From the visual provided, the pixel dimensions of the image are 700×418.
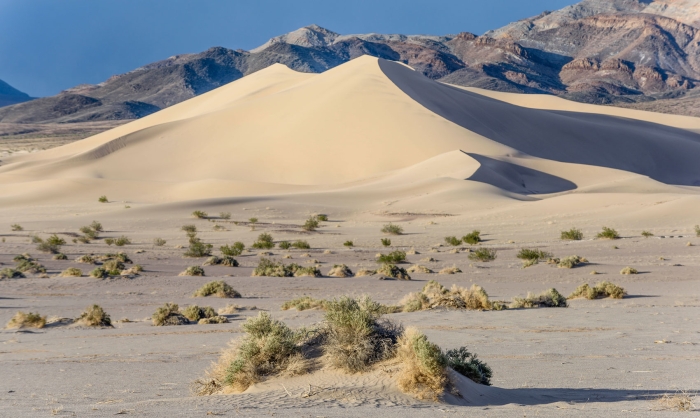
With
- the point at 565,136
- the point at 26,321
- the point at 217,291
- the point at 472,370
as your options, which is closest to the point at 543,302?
the point at 217,291

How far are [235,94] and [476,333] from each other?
88.0 meters

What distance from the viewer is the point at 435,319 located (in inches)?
509

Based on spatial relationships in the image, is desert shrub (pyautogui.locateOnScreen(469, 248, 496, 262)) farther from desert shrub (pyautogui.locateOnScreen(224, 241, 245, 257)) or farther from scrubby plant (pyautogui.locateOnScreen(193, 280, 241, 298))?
scrubby plant (pyautogui.locateOnScreen(193, 280, 241, 298))

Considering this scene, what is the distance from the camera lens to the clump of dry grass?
7.24 meters

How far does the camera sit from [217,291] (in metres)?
16.5

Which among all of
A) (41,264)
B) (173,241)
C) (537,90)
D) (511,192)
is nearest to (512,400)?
(41,264)

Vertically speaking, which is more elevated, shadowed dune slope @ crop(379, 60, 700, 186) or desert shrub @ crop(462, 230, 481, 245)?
shadowed dune slope @ crop(379, 60, 700, 186)

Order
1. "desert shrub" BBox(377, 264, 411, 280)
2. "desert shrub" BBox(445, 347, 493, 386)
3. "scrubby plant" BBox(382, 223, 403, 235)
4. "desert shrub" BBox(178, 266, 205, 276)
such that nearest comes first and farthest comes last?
"desert shrub" BBox(445, 347, 493, 386), "desert shrub" BBox(377, 264, 411, 280), "desert shrub" BBox(178, 266, 205, 276), "scrubby plant" BBox(382, 223, 403, 235)

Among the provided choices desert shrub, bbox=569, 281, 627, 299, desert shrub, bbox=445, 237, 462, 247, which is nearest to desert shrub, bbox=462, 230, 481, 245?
desert shrub, bbox=445, 237, 462, 247

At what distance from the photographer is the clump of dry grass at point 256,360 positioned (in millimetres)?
7242

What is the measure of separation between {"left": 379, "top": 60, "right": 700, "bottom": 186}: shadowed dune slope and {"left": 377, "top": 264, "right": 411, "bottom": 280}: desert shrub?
157ft

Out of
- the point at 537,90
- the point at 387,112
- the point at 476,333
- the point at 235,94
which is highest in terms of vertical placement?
the point at 537,90

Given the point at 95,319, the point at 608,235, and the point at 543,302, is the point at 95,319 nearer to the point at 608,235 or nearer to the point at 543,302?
the point at 543,302

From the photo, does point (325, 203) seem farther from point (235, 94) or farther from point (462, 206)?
point (235, 94)
